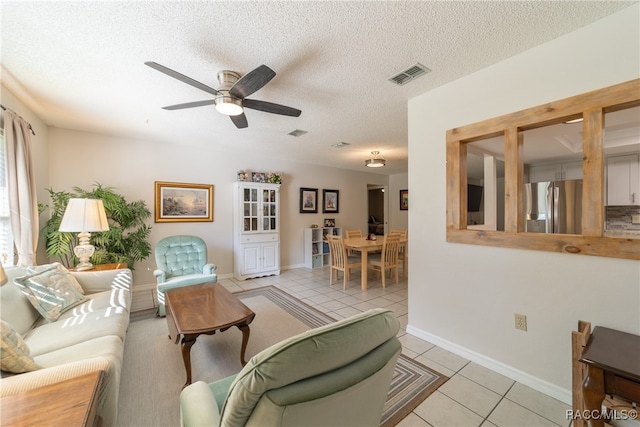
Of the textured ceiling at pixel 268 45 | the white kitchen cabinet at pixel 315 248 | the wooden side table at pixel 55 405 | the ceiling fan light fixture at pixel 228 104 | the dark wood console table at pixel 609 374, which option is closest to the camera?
the wooden side table at pixel 55 405

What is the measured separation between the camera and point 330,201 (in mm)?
6301

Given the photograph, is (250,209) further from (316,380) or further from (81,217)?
(316,380)

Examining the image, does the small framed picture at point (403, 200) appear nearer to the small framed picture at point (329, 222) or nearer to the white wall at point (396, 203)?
the white wall at point (396, 203)

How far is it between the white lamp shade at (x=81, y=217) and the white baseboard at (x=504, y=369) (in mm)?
3571

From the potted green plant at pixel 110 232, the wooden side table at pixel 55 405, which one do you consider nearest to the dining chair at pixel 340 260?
the potted green plant at pixel 110 232

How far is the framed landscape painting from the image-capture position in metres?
4.16

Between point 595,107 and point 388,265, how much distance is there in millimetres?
3198

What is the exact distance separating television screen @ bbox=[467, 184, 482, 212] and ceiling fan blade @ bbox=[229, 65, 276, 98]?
5.98 m

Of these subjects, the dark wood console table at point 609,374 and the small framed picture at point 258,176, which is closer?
the dark wood console table at point 609,374

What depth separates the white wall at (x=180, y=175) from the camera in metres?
3.59

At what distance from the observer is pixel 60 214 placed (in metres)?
3.08

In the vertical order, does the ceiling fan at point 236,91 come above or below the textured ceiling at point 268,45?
below

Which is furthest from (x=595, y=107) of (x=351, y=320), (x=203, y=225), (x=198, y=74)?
(x=203, y=225)

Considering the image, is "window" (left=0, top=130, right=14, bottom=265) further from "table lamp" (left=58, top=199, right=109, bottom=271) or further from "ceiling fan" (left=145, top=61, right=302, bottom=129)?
"ceiling fan" (left=145, top=61, right=302, bottom=129)
